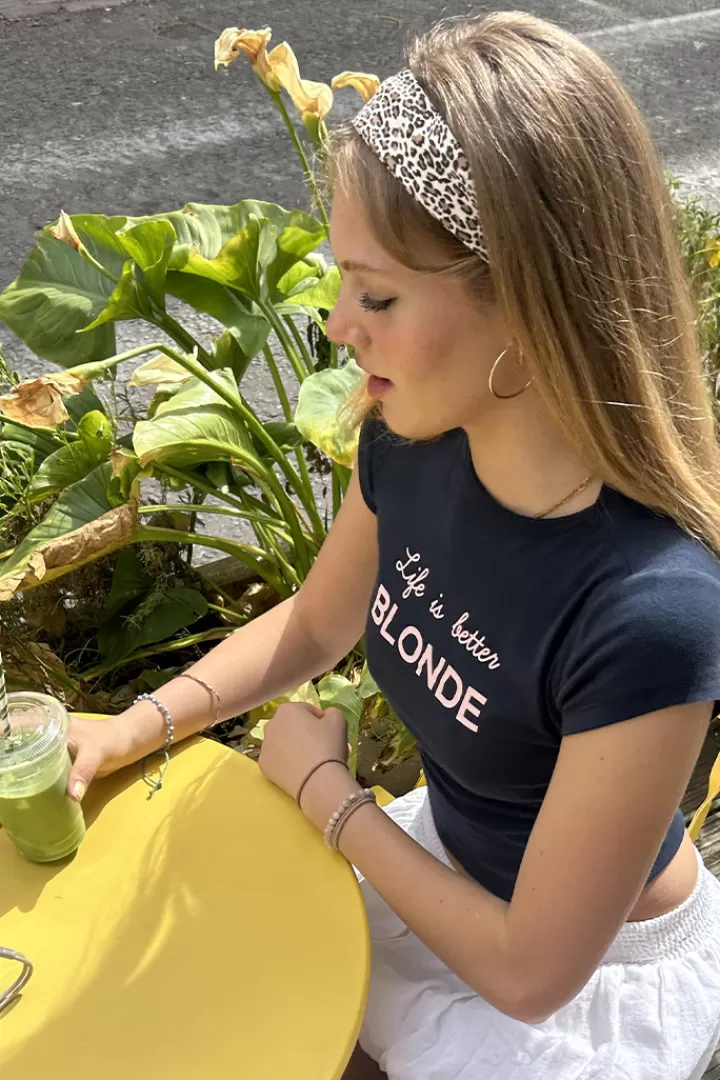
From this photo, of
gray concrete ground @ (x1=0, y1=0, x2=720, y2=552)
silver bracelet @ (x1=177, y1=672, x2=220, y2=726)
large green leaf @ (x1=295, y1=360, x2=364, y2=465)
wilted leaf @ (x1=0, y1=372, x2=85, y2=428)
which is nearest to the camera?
silver bracelet @ (x1=177, y1=672, x2=220, y2=726)

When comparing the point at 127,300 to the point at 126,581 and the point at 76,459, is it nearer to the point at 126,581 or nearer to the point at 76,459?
the point at 76,459

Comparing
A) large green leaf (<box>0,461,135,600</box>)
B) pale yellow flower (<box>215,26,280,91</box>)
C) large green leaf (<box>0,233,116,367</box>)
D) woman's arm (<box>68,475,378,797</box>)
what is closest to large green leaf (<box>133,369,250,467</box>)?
large green leaf (<box>0,461,135,600</box>)

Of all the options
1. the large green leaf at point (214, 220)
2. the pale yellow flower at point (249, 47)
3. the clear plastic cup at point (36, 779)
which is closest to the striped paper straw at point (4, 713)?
the clear plastic cup at point (36, 779)

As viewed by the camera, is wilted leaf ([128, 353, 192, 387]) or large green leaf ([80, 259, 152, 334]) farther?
wilted leaf ([128, 353, 192, 387])

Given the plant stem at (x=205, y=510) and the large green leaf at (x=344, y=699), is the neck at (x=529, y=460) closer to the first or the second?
the large green leaf at (x=344, y=699)

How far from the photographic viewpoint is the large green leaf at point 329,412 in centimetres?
174

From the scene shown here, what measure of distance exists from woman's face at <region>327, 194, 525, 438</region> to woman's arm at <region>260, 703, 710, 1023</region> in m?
0.35

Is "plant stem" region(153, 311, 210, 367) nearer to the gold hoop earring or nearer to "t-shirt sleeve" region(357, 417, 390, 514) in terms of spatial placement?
"t-shirt sleeve" region(357, 417, 390, 514)

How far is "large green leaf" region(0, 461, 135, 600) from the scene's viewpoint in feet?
5.58

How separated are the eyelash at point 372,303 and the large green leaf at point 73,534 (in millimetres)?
783

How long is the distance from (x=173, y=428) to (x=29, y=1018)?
37.0 inches

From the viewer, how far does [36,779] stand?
1.18 m

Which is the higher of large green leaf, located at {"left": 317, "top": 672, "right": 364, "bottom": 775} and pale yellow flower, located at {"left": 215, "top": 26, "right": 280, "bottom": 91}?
pale yellow flower, located at {"left": 215, "top": 26, "right": 280, "bottom": 91}

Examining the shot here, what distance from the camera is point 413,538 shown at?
50.6 inches
